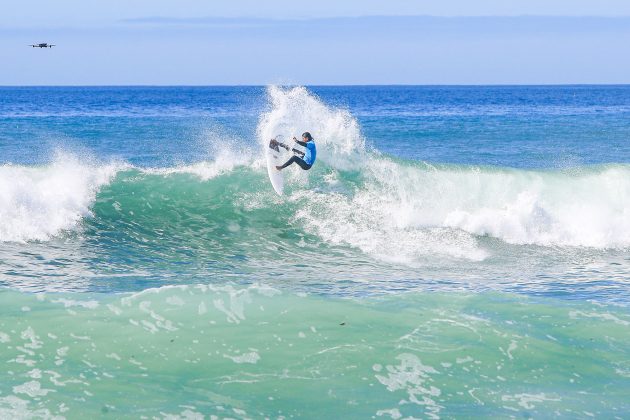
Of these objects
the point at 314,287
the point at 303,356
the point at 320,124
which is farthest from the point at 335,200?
the point at 303,356

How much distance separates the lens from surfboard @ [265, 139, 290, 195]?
1552 cm

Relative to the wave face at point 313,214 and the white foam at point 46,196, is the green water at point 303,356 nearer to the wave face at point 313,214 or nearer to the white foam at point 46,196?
the wave face at point 313,214

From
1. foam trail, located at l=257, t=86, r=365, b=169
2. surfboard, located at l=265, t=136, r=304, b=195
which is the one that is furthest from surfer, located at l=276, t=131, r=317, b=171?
foam trail, located at l=257, t=86, r=365, b=169

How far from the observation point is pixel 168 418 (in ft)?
21.7

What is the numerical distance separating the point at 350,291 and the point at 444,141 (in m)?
24.0

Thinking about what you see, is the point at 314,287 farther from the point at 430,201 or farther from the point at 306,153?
the point at 430,201

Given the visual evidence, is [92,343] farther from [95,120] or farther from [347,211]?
[95,120]

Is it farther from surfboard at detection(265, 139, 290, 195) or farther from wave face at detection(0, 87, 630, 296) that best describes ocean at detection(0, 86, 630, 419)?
surfboard at detection(265, 139, 290, 195)

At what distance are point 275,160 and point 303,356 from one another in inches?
327

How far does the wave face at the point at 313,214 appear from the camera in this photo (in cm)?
1284

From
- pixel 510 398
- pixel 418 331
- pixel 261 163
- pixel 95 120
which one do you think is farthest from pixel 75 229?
pixel 95 120

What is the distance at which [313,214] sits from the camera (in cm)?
1571

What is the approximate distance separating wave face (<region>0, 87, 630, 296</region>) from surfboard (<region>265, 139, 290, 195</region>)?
0.40 meters

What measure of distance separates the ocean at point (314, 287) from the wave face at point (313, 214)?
0.18 feet
